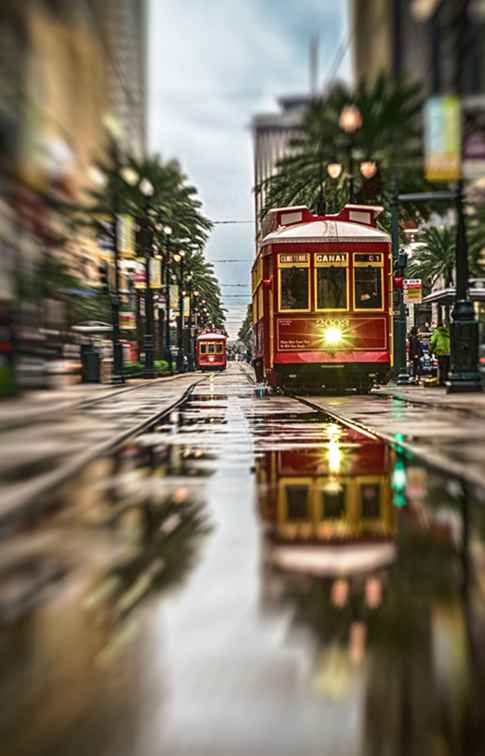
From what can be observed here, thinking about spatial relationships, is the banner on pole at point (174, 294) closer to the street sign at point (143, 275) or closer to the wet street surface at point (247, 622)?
the street sign at point (143, 275)

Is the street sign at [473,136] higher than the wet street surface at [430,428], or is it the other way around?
the street sign at [473,136]

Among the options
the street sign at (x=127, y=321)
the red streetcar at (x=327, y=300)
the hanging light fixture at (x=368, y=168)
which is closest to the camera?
the red streetcar at (x=327, y=300)

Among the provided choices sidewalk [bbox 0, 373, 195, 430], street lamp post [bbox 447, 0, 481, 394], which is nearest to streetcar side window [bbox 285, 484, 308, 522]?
sidewalk [bbox 0, 373, 195, 430]

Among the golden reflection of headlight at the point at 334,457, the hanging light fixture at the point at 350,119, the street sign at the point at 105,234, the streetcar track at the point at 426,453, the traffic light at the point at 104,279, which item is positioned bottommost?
the golden reflection of headlight at the point at 334,457

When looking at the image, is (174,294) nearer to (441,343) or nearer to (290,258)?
(441,343)

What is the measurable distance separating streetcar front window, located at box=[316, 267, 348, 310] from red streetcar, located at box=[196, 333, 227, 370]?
190 feet

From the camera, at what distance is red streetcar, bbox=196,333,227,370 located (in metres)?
83.6

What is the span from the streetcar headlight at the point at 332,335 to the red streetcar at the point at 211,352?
58.1m

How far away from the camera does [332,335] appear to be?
2542 centimetres

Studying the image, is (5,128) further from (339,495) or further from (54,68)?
(339,495)

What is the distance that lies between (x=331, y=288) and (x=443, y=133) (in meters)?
6.24

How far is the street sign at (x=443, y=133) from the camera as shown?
20.0 meters

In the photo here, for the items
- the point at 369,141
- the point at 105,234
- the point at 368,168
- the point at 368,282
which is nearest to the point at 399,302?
the point at 368,168

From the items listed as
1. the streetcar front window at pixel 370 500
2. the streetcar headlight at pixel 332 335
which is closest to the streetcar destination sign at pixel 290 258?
the streetcar headlight at pixel 332 335
